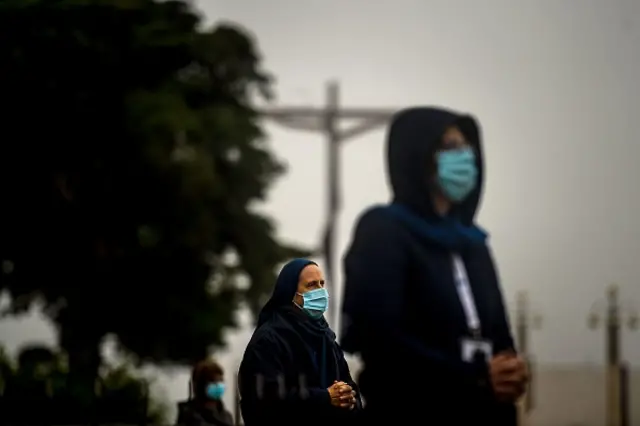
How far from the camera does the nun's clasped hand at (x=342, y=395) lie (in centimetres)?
371

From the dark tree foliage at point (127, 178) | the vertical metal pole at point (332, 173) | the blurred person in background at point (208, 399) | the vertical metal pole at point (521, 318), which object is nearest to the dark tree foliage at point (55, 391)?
the dark tree foliage at point (127, 178)

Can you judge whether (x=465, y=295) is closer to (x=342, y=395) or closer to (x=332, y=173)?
(x=342, y=395)

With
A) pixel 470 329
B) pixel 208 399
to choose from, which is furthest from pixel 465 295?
pixel 208 399

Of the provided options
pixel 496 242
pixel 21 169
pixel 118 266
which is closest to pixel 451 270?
pixel 496 242

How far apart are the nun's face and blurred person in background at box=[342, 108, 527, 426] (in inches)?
6.1

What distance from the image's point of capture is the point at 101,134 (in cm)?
657

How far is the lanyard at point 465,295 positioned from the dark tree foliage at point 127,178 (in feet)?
6.91

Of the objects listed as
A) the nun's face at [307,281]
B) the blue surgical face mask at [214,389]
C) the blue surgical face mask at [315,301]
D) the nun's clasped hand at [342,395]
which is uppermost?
the nun's face at [307,281]

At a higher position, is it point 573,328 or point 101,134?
point 101,134

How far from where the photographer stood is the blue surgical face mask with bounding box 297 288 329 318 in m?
3.68

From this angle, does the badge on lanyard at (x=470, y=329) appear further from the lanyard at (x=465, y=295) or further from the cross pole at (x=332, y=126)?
the cross pole at (x=332, y=126)

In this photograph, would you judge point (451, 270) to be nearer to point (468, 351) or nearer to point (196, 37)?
point (468, 351)

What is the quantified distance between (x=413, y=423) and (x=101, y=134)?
3.25 metres

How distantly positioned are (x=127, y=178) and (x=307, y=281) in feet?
9.94
